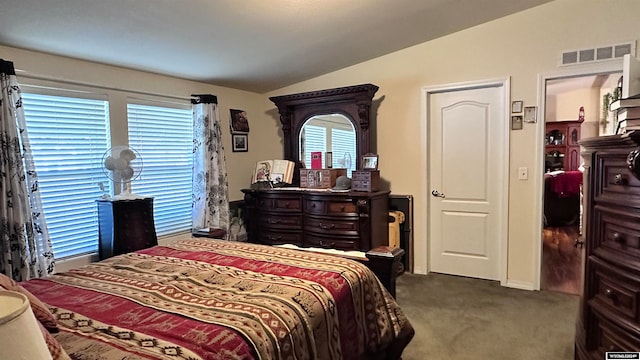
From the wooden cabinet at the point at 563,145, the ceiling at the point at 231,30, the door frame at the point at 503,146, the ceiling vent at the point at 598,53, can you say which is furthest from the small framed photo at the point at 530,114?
the wooden cabinet at the point at 563,145

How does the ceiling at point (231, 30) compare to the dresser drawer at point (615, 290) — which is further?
the ceiling at point (231, 30)

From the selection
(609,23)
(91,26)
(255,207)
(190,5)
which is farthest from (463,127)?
(91,26)

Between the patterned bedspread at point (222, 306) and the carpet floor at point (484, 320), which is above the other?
the patterned bedspread at point (222, 306)

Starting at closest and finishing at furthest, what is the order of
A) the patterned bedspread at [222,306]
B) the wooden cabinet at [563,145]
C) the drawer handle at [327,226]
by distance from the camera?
the patterned bedspread at [222,306] → the drawer handle at [327,226] → the wooden cabinet at [563,145]

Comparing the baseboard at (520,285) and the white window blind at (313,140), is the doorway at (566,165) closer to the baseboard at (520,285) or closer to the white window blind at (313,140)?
the baseboard at (520,285)

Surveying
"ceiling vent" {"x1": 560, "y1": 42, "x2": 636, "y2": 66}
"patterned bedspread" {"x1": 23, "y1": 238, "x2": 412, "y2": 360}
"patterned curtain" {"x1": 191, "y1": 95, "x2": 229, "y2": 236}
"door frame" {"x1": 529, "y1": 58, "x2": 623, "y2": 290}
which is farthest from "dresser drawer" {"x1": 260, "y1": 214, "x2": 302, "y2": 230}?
"ceiling vent" {"x1": 560, "y1": 42, "x2": 636, "y2": 66}

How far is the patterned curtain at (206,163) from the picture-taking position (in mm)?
3986

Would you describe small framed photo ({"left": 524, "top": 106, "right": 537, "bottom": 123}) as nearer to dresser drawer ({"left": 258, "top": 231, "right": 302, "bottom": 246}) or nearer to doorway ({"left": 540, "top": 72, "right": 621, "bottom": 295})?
doorway ({"left": 540, "top": 72, "right": 621, "bottom": 295})

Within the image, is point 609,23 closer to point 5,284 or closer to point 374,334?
point 374,334

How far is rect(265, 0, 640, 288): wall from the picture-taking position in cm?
315

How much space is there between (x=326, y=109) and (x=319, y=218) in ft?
4.09

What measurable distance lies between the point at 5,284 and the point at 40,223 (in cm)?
186

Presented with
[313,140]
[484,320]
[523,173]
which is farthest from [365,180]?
[484,320]

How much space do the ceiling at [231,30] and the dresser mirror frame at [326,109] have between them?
1.13 ft
